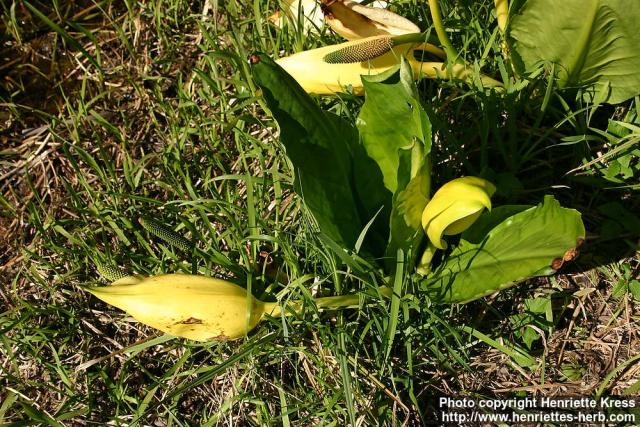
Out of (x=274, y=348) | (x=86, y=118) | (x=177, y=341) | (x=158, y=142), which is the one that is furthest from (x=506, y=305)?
(x=86, y=118)

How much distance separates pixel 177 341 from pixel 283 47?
0.79 meters

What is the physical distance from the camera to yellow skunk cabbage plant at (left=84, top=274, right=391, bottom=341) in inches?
52.7

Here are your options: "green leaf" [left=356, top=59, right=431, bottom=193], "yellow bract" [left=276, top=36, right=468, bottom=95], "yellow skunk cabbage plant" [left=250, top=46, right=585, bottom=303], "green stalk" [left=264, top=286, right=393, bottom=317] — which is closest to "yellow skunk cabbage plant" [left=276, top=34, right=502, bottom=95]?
"yellow bract" [left=276, top=36, right=468, bottom=95]

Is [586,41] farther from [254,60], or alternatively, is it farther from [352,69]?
[254,60]

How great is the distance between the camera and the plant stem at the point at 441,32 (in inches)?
56.1

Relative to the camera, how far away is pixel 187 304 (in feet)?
4.40

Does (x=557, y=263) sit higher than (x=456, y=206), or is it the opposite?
(x=456, y=206)

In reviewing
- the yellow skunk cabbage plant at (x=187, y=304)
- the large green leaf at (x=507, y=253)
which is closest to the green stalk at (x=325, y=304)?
the yellow skunk cabbage plant at (x=187, y=304)

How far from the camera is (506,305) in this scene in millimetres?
1529

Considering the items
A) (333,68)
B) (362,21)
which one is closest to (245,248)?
(333,68)

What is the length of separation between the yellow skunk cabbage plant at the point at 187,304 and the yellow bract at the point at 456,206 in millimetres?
244

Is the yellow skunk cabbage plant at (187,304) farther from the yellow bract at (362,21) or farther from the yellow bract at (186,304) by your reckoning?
the yellow bract at (362,21)

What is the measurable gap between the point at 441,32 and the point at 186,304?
0.75m

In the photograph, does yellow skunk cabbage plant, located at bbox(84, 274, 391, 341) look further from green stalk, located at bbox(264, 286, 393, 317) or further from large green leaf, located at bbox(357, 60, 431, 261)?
large green leaf, located at bbox(357, 60, 431, 261)
